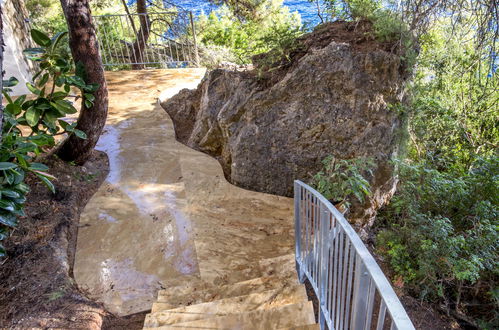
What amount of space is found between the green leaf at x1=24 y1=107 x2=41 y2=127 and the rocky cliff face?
6.62ft

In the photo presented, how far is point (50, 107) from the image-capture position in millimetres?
3508

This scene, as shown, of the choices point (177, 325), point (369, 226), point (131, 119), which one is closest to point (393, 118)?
A: point (369, 226)

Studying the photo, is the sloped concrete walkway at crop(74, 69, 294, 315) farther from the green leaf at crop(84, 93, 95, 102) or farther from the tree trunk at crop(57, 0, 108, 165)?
the green leaf at crop(84, 93, 95, 102)

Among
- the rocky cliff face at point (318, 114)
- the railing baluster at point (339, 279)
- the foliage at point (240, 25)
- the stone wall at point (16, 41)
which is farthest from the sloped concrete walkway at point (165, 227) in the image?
the foliage at point (240, 25)

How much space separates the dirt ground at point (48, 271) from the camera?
240 cm

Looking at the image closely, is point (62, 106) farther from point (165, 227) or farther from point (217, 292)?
point (217, 292)

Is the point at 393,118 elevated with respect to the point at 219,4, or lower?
lower

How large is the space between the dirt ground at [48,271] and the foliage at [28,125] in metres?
0.23

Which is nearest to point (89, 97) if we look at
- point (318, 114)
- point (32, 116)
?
point (32, 116)

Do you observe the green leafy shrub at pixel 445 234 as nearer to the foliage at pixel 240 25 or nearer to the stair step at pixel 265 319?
the stair step at pixel 265 319

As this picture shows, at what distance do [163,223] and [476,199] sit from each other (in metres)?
2.96

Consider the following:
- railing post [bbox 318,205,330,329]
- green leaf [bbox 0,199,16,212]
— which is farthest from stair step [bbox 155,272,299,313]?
green leaf [bbox 0,199,16,212]

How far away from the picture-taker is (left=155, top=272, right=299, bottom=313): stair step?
102 inches

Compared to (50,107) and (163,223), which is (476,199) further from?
(50,107)
